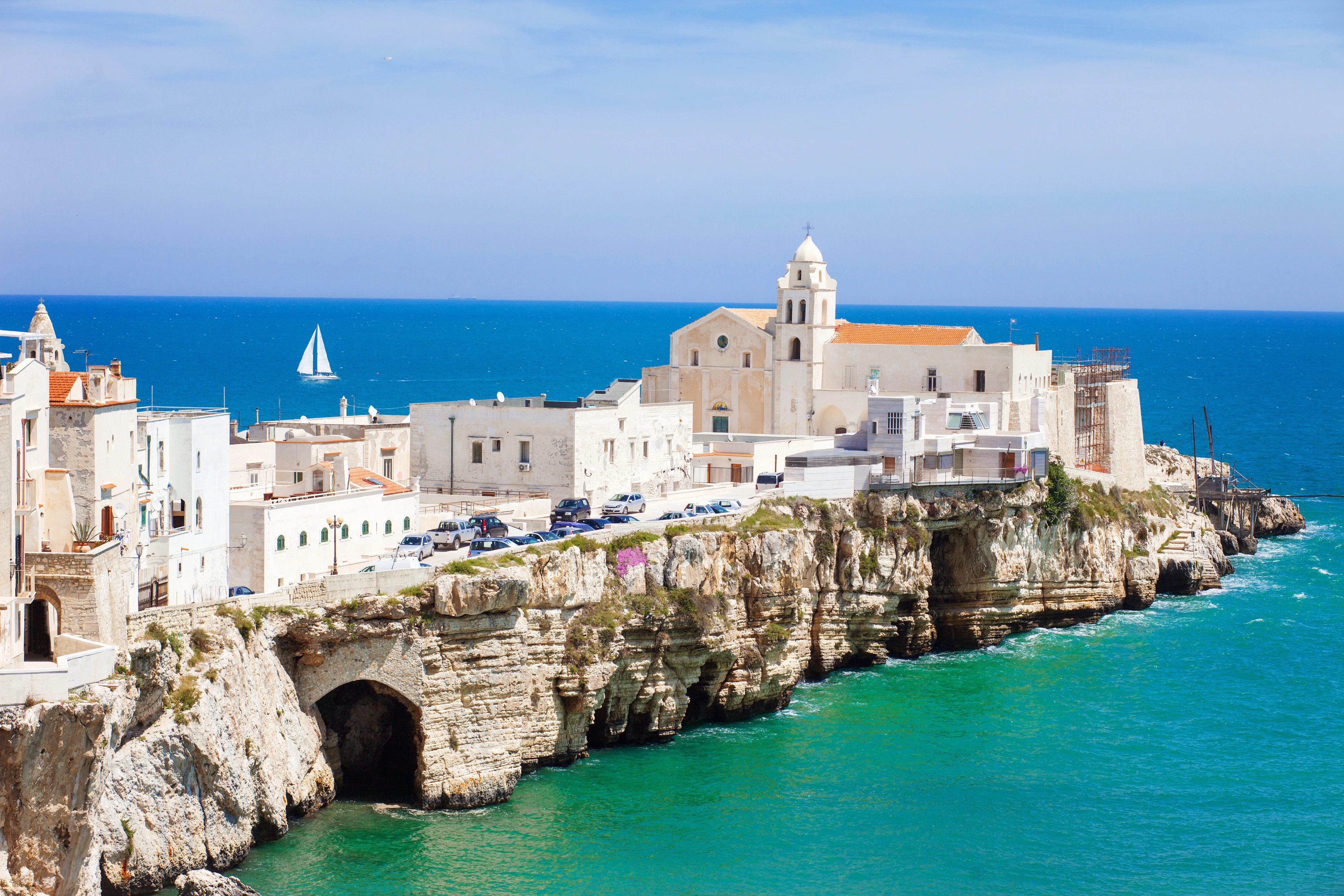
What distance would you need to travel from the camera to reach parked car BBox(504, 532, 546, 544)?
4988 cm

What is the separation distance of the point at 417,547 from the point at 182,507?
7.94m

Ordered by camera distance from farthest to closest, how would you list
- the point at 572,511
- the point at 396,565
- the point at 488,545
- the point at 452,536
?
the point at 572,511 → the point at 452,536 → the point at 488,545 → the point at 396,565

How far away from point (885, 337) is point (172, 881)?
5167 cm

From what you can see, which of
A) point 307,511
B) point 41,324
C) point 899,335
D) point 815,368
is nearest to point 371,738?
point 307,511

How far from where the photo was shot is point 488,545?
49.4 metres

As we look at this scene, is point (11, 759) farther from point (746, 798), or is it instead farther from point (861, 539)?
point (861, 539)

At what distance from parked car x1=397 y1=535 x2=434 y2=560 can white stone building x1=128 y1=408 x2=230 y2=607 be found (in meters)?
5.48

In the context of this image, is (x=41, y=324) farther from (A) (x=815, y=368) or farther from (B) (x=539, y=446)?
(A) (x=815, y=368)

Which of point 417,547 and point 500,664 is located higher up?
point 417,547

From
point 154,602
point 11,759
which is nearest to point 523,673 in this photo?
point 154,602

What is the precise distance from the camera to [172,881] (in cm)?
3634

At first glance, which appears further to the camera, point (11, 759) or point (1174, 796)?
point (1174, 796)

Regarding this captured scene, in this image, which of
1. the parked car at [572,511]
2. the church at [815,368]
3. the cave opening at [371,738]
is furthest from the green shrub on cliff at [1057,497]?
the cave opening at [371,738]

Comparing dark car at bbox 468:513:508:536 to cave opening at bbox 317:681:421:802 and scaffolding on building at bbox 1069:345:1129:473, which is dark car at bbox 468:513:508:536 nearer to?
cave opening at bbox 317:681:421:802
